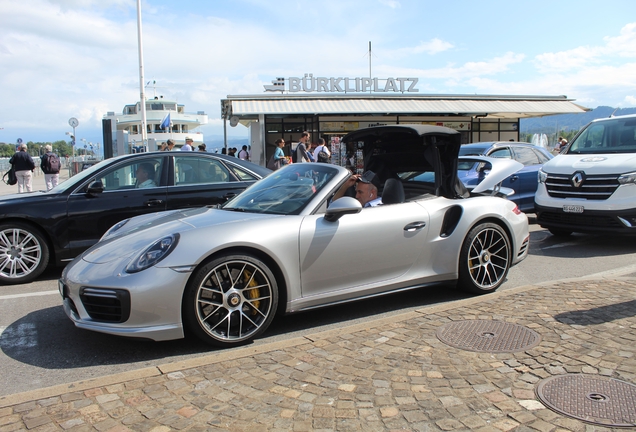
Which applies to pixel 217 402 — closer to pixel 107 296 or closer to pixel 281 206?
pixel 107 296

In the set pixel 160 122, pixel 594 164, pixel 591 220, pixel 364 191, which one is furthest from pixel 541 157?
pixel 160 122

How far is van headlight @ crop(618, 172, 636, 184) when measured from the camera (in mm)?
7219

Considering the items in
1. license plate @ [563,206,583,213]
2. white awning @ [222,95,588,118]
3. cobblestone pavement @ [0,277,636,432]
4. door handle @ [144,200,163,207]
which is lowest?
cobblestone pavement @ [0,277,636,432]

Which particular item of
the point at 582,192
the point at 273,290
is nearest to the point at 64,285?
the point at 273,290

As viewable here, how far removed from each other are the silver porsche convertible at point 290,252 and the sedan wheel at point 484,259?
0.04 ft

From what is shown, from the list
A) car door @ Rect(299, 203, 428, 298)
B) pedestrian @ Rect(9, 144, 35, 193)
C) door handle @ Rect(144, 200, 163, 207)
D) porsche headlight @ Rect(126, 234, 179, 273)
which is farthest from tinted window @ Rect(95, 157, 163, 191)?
pedestrian @ Rect(9, 144, 35, 193)

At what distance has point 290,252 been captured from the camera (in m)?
4.10

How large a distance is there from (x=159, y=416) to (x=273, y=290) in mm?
1407

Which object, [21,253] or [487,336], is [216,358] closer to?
[487,336]

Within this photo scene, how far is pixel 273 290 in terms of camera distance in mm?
4016

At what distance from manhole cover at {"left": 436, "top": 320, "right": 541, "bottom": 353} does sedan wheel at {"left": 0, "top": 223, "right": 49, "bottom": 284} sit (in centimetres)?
478

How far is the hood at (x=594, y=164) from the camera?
7.35 m

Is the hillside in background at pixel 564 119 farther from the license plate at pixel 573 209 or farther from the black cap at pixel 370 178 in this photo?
the black cap at pixel 370 178

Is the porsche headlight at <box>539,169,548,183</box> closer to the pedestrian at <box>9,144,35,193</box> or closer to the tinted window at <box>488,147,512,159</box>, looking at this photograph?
the tinted window at <box>488,147,512,159</box>
